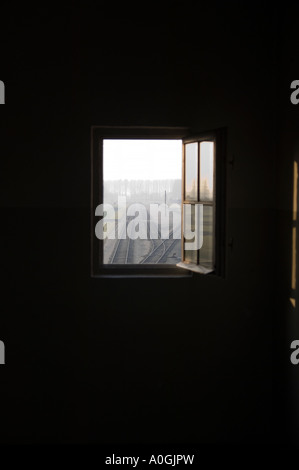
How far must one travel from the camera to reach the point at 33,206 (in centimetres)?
297

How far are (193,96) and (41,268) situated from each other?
1.39 meters

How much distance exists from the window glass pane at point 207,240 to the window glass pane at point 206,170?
8 cm

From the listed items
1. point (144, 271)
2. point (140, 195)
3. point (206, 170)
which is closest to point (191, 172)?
point (206, 170)

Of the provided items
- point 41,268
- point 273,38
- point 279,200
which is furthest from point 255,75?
point 41,268

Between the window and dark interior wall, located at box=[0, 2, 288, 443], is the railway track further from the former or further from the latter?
dark interior wall, located at box=[0, 2, 288, 443]

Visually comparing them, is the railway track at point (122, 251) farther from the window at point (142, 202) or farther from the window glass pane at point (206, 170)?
the window glass pane at point (206, 170)

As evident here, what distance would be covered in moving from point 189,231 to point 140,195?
37cm

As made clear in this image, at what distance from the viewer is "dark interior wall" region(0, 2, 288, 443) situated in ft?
9.70

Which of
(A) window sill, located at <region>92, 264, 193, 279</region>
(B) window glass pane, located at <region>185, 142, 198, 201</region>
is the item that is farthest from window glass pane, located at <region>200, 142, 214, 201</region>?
(A) window sill, located at <region>92, 264, 193, 279</region>

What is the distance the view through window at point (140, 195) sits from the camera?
3.04 meters

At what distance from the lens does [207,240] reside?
9.48ft

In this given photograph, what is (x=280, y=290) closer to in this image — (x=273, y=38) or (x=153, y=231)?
(x=153, y=231)

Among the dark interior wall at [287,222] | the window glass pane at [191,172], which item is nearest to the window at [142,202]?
the window glass pane at [191,172]

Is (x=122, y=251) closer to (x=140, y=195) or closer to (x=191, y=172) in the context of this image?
(x=140, y=195)
